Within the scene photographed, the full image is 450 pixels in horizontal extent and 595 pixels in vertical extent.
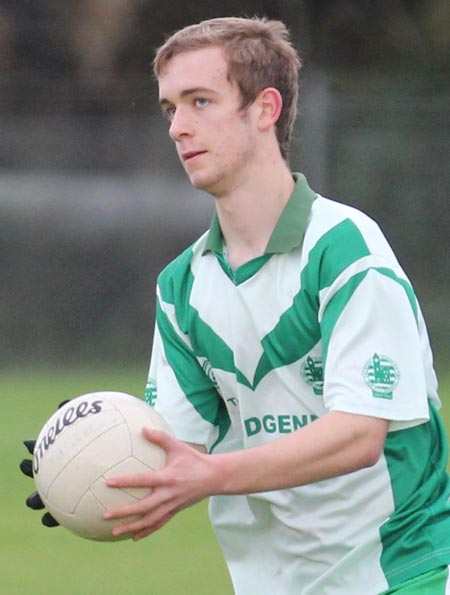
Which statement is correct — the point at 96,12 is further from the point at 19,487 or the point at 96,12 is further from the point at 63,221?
the point at 19,487

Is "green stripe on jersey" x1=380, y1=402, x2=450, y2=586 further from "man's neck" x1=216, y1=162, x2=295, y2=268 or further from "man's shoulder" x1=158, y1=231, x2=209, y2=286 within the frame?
"man's shoulder" x1=158, y1=231, x2=209, y2=286

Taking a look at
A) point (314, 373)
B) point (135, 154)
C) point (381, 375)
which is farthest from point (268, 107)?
point (135, 154)

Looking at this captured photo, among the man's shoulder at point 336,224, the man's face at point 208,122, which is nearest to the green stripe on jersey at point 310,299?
the man's shoulder at point 336,224

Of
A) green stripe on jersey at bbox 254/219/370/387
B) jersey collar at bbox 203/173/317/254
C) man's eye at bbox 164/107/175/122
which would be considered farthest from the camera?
man's eye at bbox 164/107/175/122

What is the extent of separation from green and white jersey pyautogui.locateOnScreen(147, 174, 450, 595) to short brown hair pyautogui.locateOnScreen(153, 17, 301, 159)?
230 mm

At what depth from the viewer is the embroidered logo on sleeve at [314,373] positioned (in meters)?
3.60

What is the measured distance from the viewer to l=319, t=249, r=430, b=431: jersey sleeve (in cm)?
335

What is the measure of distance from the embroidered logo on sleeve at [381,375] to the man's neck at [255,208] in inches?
18.6

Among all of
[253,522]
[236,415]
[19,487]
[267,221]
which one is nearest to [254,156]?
[267,221]

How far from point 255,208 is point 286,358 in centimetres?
37

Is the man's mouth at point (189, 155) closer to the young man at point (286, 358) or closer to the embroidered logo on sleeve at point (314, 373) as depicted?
the young man at point (286, 358)

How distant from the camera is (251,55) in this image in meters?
3.77

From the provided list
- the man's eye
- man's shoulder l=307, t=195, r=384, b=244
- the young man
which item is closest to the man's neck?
the young man

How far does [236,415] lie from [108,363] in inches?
339
